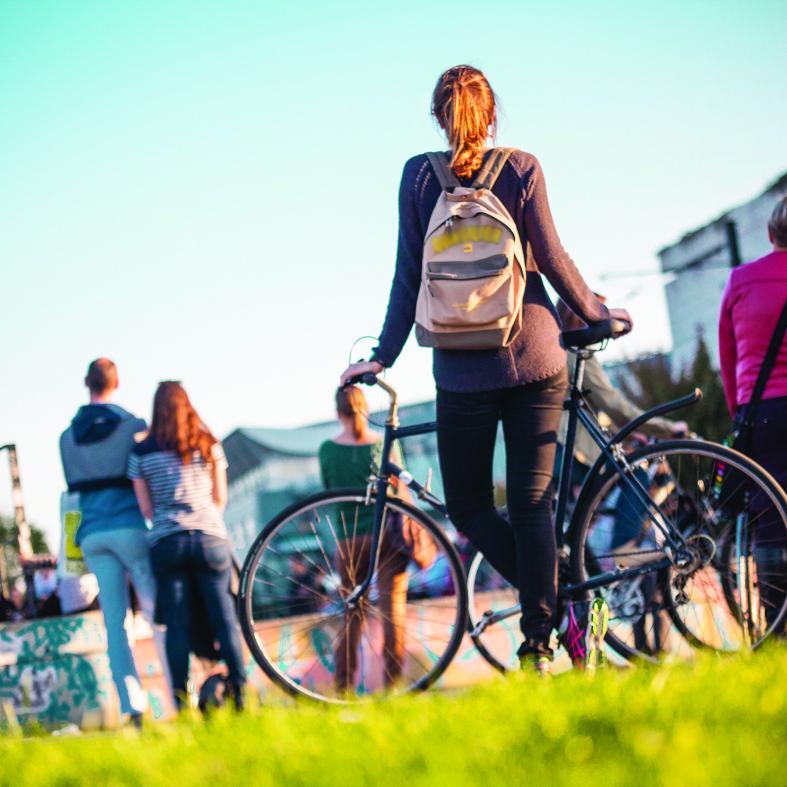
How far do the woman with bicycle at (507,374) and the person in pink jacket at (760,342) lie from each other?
1.00 meters

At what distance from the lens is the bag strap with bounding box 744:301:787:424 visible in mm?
5082

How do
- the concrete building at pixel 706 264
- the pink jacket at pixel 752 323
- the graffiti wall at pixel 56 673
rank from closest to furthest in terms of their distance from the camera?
the pink jacket at pixel 752 323 < the graffiti wall at pixel 56 673 < the concrete building at pixel 706 264

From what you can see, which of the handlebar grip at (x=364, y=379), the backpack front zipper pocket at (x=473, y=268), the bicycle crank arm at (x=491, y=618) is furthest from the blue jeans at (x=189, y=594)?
the backpack front zipper pocket at (x=473, y=268)

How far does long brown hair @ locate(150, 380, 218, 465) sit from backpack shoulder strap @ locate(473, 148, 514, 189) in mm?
2623

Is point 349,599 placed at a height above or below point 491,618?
above

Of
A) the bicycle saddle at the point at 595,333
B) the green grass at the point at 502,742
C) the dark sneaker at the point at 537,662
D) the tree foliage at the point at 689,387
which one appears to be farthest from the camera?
the tree foliage at the point at 689,387

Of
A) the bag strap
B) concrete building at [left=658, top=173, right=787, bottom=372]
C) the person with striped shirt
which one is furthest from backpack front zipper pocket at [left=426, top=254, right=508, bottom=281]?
concrete building at [left=658, top=173, right=787, bottom=372]

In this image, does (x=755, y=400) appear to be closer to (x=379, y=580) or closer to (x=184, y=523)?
(x=379, y=580)

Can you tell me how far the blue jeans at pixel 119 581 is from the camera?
6.58 meters

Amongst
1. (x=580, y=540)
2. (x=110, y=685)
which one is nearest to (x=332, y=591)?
(x=580, y=540)

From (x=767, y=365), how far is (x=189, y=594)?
2943 mm

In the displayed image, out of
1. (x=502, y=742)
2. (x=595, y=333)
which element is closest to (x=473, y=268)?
(x=595, y=333)

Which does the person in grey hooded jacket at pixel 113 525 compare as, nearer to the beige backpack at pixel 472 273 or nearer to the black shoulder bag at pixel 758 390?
the beige backpack at pixel 472 273

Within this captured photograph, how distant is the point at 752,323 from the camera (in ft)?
17.2
